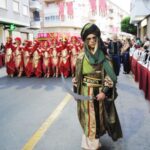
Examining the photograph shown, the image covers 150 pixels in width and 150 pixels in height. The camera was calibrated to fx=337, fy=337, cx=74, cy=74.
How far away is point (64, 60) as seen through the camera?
45.6ft

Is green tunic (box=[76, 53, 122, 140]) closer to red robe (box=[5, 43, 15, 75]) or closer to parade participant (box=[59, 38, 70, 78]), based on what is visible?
parade participant (box=[59, 38, 70, 78])

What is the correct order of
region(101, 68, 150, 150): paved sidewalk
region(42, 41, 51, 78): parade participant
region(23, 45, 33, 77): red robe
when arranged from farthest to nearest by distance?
region(23, 45, 33, 77): red robe
region(42, 41, 51, 78): parade participant
region(101, 68, 150, 150): paved sidewalk

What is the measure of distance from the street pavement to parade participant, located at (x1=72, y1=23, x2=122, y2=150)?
453 mm

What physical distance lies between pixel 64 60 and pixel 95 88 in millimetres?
9442

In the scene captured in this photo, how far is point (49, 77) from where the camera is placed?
13.8m

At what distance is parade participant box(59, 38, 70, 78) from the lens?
13828mm

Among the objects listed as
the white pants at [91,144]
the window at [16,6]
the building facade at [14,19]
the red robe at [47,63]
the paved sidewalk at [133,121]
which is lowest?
the paved sidewalk at [133,121]

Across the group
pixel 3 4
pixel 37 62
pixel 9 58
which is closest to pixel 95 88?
pixel 37 62

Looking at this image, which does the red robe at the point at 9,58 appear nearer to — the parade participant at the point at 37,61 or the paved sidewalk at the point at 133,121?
the parade participant at the point at 37,61

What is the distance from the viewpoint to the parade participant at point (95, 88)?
14.4ft

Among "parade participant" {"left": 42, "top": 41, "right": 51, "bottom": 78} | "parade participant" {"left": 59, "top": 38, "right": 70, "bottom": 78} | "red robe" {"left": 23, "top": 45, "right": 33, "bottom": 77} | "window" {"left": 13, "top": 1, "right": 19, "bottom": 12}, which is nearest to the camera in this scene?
"parade participant" {"left": 59, "top": 38, "right": 70, "bottom": 78}

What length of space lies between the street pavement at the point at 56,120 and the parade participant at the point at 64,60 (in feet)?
10.6

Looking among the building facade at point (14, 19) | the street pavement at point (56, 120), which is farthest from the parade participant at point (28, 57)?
the building facade at point (14, 19)

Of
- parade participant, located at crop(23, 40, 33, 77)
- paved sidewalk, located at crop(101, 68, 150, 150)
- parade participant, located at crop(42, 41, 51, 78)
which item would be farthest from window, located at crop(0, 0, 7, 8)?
paved sidewalk, located at crop(101, 68, 150, 150)
